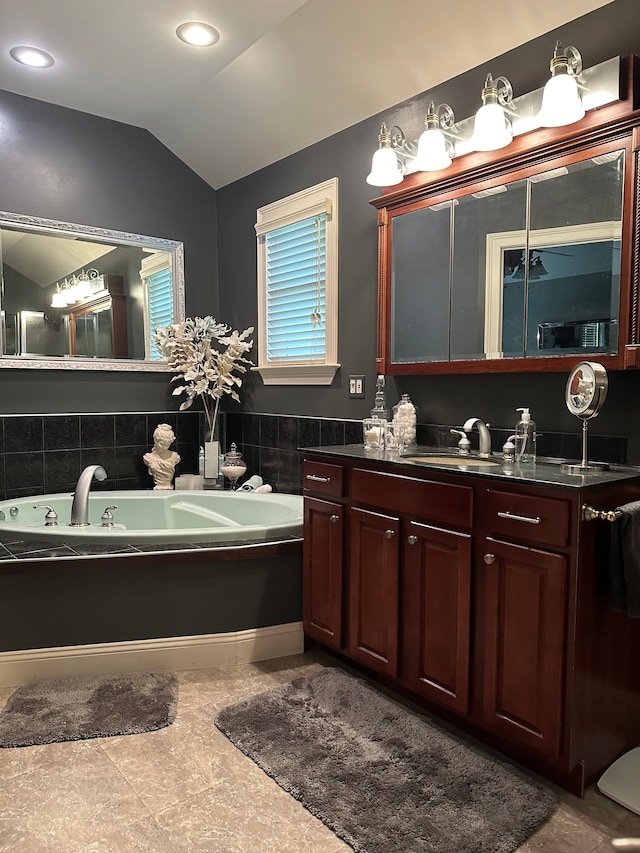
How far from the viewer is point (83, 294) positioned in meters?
3.74

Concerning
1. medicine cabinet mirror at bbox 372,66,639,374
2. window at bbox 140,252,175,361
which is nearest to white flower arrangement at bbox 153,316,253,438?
window at bbox 140,252,175,361

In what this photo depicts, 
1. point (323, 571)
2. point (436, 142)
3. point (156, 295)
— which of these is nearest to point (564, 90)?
point (436, 142)

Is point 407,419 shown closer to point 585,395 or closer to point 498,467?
point 498,467

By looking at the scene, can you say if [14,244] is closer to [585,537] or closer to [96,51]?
[96,51]

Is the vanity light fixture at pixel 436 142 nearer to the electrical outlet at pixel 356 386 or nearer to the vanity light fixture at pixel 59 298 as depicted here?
the electrical outlet at pixel 356 386

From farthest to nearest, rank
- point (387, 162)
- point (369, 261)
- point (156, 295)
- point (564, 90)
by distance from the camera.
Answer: point (156, 295)
point (369, 261)
point (387, 162)
point (564, 90)

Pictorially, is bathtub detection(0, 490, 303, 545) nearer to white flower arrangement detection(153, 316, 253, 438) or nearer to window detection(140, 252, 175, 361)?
white flower arrangement detection(153, 316, 253, 438)

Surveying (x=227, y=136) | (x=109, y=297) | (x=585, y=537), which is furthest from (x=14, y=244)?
(x=585, y=537)

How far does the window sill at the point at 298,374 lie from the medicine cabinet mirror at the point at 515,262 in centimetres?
51

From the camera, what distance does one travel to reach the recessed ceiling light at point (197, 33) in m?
2.85

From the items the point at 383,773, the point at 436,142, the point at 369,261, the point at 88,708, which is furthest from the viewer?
the point at 369,261

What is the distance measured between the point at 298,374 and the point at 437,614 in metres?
1.86

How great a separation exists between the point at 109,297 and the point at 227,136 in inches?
46.2

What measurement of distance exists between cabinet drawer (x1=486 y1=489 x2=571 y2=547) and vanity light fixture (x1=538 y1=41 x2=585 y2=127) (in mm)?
1293
